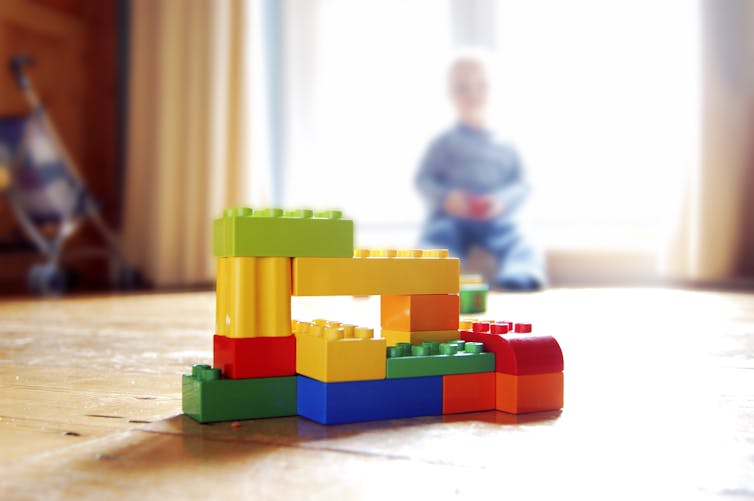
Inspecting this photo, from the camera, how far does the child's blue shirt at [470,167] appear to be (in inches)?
117

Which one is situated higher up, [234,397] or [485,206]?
[485,206]

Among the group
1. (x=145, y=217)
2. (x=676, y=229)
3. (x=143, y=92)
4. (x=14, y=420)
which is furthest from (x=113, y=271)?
(x=14, y=420)

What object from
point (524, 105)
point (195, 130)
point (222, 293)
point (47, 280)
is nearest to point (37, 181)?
point (47, 280)

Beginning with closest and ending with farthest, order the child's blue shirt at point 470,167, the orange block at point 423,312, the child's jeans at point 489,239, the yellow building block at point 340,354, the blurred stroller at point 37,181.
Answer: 1. the yellow building block at point 340,354
2. the orange block at point 423,312
3. the blurred stroller at point 37,181
4. the child's jeans at point 489,239
5. the child's blue shirt at point 470,167

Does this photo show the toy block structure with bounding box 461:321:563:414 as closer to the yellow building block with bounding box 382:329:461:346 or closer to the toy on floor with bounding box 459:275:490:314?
the yellow building block with bounding box 382:329:461:346

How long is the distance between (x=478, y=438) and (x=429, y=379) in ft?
0.32

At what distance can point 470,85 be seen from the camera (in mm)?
2986

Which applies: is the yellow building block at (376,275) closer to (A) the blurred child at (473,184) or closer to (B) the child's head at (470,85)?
(A) the blurred child at (473,184)

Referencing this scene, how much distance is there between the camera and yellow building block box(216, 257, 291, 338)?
66 cm

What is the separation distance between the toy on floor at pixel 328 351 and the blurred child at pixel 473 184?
84.1 inches

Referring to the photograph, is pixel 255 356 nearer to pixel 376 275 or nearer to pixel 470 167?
pixel 376 275

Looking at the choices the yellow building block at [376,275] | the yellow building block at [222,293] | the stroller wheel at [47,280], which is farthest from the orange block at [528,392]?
the stroller wheel at [47,280]

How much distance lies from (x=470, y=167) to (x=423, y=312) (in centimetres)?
229

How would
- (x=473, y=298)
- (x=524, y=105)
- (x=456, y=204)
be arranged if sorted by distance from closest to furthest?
1. (x=473, y=298)
2. (x=456, y=204)
3. (x=524, y=105)
